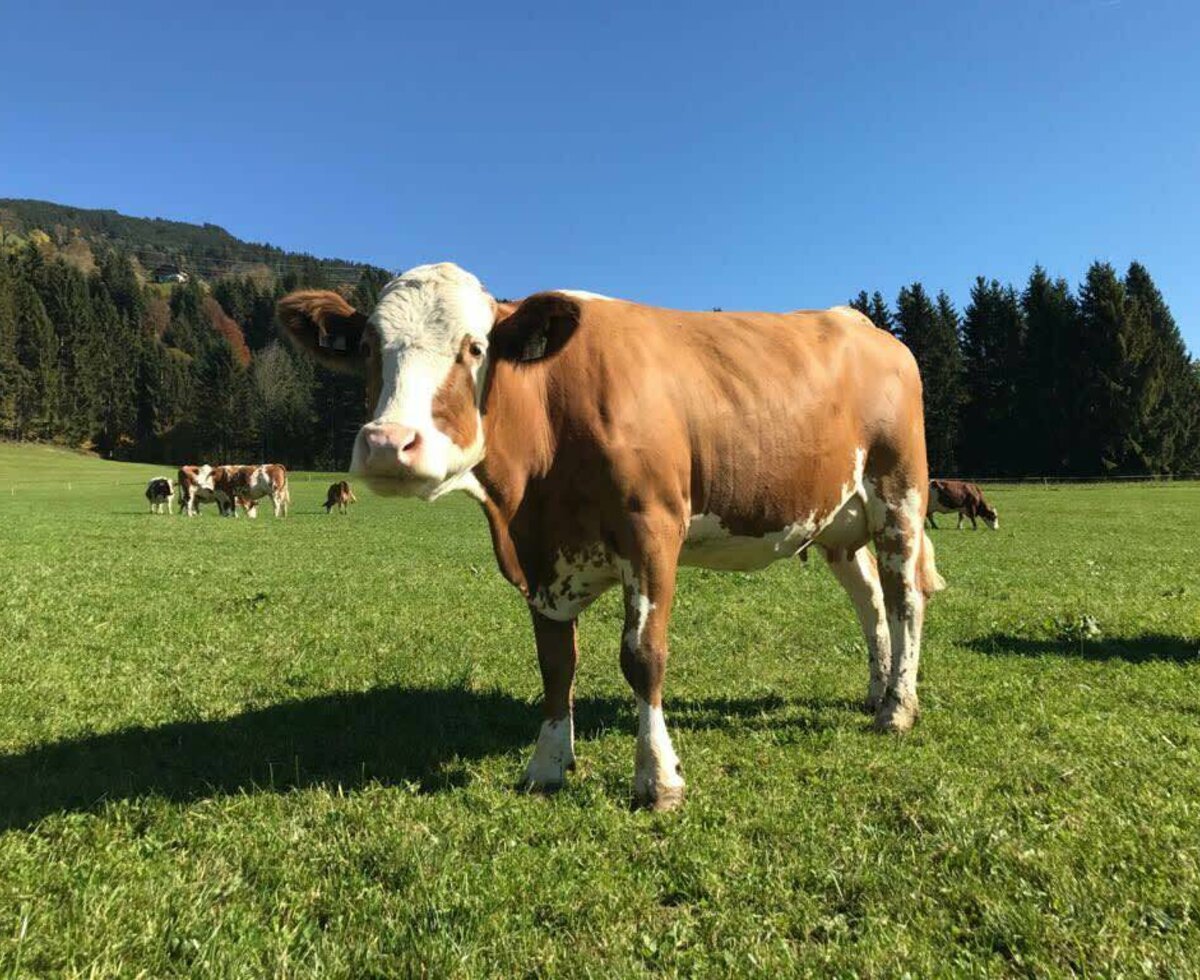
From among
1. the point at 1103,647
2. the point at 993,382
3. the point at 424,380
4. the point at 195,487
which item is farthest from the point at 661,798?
the point at 993,382

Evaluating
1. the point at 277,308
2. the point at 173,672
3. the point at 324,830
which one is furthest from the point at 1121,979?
the point at 173,672

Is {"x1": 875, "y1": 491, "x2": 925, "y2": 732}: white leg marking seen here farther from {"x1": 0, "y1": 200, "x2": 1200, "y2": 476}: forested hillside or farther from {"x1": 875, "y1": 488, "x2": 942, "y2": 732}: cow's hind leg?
{"x1": 0, "y1": 200, "x2": 1200, "y2": 476}: forested hillside

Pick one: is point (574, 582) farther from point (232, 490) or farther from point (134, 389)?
point (134, 389)

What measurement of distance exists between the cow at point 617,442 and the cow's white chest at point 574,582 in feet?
0.03

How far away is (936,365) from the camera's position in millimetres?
72250

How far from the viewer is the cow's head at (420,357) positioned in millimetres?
3613

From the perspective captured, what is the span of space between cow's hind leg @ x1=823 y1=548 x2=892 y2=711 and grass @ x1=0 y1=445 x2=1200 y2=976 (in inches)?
13.8

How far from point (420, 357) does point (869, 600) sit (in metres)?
4.46

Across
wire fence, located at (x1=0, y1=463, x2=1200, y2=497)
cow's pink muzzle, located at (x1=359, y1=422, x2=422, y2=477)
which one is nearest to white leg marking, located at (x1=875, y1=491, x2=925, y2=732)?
cow's pink muzzle, located at (x1=359, y1=422, x2=422, y2=477)

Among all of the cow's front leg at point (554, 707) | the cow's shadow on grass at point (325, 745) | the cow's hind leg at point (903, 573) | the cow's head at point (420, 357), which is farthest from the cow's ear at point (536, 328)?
the cow's hind leg at point (903, 573)

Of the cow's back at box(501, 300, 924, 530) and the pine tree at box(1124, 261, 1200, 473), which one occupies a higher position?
the pine tree at box(1124, 261, 1200, 473)

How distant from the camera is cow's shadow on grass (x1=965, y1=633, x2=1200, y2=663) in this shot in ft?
24.5

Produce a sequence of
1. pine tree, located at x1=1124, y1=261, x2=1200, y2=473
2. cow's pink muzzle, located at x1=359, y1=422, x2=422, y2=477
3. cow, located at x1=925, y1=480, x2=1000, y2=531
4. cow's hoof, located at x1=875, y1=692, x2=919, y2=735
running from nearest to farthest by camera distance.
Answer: cow's pink muzzle, located at x1=359, y1=422, x2=422, y2=477 → cow's hoof, located at x1=875, y1=692, x2=919, y2=735 → cow, located at x1=925, y1=480, x2=1000, y2=531 → pine tree, located at x1=1124, y1=261, x2=1200, y2=473

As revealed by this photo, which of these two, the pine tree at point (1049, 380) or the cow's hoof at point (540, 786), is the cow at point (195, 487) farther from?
the pine tree at point (1049, 380)
